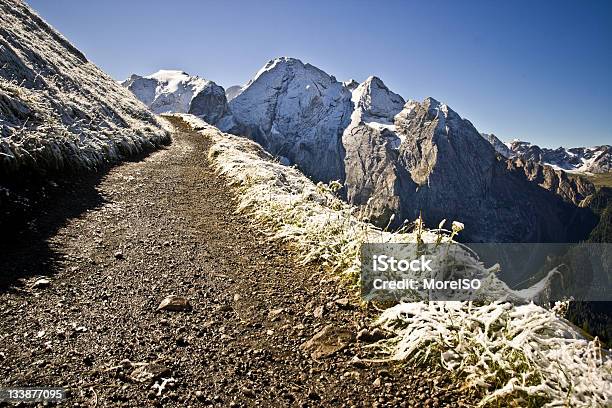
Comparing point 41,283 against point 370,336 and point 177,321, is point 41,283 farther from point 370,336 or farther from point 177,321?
point 370,336

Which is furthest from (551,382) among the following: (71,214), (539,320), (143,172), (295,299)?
(143,172)

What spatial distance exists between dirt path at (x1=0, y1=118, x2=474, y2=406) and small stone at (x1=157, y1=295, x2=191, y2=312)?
102 millimetres

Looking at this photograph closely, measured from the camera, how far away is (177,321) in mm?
4711

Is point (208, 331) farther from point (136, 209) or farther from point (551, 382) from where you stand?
point (136, 209)

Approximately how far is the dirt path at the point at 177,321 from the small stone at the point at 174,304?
0.10 meters

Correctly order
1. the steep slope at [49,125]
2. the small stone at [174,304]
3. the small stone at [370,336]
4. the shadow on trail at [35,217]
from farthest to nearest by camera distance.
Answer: the steep slope at [49,125], the shadow on trail at [35,217], the small stone at [174,304], the small stone at [370,336]

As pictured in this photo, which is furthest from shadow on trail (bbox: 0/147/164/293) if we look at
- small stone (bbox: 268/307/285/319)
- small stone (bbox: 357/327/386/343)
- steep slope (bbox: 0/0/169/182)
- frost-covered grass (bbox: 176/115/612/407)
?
frost-covered grass (bbox: 176/115/612/407)

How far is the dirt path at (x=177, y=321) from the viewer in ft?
11.5

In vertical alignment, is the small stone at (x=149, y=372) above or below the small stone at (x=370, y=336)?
below

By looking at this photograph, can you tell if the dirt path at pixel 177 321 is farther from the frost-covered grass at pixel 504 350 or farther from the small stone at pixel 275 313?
the frost-covered grass at pixel 504 350

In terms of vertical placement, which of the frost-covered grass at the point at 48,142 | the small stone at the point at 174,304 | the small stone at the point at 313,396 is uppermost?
the frost-covered grass at the point at 48,142

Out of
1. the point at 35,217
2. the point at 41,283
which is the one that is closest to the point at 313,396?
the point at 41,283

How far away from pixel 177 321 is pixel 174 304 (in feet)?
1.40

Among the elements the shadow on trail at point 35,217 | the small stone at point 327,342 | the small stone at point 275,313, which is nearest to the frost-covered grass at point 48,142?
the shadow on trail at point 35,217
